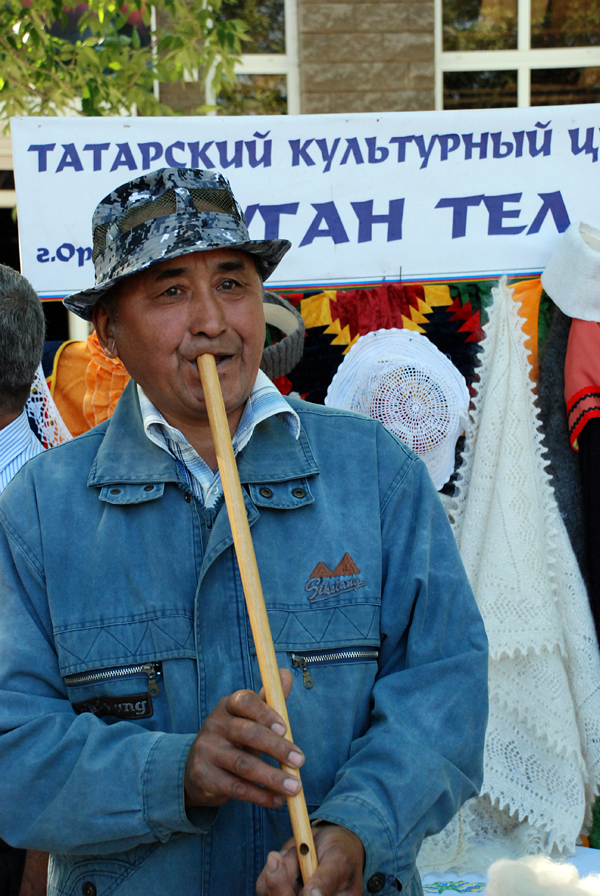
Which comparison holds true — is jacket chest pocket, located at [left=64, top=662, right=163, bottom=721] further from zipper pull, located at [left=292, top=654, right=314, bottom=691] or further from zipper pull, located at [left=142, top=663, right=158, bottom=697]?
zipper pull, located at [left=292, top=654, right=314, bottom=691]

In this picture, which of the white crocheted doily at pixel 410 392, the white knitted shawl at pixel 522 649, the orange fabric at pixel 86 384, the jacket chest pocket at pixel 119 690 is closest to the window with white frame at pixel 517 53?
the white crocheted doily at pixel 410 392

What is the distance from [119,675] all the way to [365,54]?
14.7 feet

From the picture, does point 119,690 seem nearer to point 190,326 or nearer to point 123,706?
point 123,706

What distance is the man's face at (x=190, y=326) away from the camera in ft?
4.60

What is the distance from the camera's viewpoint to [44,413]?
7.20ft

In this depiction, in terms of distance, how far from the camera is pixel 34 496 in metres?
1.40

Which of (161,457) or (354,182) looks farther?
(354,182)

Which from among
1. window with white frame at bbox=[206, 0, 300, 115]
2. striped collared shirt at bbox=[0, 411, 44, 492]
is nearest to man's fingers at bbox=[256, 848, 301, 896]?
striped collared shirt at bbox=[0, 411, 44, 492]

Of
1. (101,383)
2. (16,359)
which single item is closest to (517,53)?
(101,383)

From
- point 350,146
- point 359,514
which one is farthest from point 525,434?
A: point 359,514

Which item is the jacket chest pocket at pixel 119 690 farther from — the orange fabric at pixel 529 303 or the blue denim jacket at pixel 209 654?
the orange fabric at pixel 529 303

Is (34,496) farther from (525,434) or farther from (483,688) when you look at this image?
(525,434)

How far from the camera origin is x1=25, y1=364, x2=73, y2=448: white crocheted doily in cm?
217

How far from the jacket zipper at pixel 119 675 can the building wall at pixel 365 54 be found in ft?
13.9
